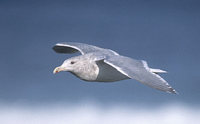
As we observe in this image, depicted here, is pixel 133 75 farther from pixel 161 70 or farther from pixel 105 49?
pixel 105 49

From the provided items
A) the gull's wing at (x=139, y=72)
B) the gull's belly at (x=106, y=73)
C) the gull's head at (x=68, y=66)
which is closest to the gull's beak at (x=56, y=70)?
the gull's head at (x=68, y=66)

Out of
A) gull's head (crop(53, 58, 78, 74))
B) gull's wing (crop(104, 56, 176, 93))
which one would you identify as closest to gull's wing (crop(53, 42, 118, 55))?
gull's head (crop(53, 58, 78, 74))

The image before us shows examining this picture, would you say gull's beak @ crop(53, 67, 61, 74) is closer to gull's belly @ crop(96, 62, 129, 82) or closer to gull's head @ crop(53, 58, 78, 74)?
gull's head @ crop(53, 58, 78, 74)

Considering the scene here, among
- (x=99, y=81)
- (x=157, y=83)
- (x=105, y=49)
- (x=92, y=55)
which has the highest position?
(x=105, y=49)

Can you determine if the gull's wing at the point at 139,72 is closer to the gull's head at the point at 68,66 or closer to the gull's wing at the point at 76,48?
the gull's head at the point at 68,66

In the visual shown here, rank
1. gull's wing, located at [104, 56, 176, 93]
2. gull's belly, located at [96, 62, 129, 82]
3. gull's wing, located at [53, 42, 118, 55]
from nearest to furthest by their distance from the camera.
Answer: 1. gull's wing, located at [104, 56, 176, 93]
2. gull's belly, located at [96, 62, 129, 82]
3. gull's wing, located at [53, 42, 118, 55]

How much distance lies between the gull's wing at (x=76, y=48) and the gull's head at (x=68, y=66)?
2.03 feet

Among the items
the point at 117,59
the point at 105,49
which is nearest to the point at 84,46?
the point at 105,49

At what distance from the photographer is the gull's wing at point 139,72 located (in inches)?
103

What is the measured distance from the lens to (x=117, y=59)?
328cm

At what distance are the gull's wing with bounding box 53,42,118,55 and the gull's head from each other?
2.03 ft

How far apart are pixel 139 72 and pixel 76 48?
1.46 metres

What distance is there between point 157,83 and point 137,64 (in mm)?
688

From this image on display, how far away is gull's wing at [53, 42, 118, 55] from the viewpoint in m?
4.15
